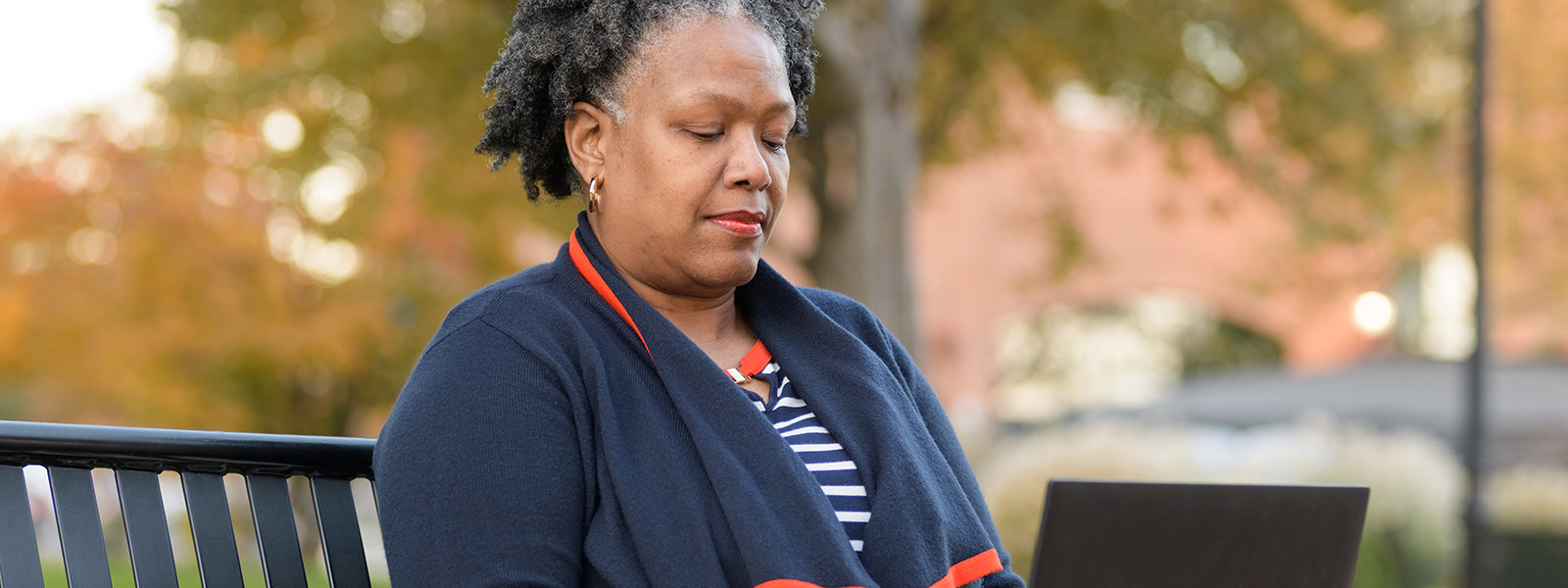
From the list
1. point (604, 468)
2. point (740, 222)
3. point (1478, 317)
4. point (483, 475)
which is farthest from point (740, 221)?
point (1478, 317)

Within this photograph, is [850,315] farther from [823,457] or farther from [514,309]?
[514,309]

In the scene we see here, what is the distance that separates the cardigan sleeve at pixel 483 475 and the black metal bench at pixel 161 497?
253 millimetres

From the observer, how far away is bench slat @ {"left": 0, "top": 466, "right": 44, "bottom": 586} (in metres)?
1.64

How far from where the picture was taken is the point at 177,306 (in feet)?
31.9

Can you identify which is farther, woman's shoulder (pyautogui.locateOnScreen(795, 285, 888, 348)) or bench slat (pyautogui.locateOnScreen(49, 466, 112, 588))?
woman's shoulder (pyautogui.locateOnScreen(795, 285, 888, 348))

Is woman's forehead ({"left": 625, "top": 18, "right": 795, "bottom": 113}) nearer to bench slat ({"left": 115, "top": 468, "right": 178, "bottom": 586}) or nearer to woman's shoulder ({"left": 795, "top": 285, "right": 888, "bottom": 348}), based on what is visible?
woman's shoulder ({"left": 795, "top": 285, "right": 888, "bottom": 348})

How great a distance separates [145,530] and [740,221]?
0.88 meters

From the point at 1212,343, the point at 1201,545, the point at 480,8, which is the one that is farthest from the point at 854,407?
the point at 1212,343

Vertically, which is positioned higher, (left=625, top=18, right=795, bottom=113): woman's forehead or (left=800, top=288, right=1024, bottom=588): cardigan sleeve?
(left=625, top=18, right=795, bottom=113): woman's forehead

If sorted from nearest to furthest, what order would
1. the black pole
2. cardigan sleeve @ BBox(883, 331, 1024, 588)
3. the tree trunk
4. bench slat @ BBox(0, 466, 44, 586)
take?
bench slat @ BBox(0, 466, 44, 586), cardigan sleeve @ BBox(883, 331, 1024, 588), the black pole, the tree trunk

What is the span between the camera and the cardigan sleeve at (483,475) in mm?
1655

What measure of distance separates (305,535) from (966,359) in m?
13.9

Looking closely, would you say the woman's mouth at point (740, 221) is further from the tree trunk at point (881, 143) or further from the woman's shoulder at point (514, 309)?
the tree trunk at point (881, 143)

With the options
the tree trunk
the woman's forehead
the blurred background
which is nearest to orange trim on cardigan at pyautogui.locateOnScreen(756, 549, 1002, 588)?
the woman's forehead
